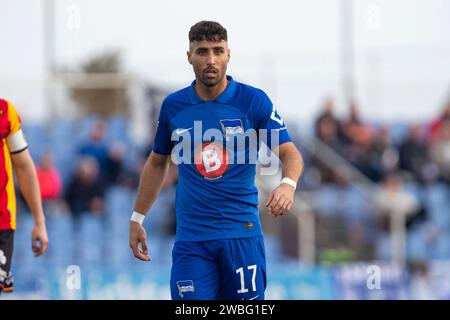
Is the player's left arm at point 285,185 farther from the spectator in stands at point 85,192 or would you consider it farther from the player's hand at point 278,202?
the spectator in stands at point 85,192

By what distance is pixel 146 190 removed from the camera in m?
7.62

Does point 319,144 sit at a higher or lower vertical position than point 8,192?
lower

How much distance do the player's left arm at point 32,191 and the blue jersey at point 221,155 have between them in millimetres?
1215

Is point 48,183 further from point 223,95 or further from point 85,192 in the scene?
point 223,95

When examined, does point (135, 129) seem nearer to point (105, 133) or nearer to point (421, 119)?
point (105, 133)

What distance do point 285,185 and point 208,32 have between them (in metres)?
1.14

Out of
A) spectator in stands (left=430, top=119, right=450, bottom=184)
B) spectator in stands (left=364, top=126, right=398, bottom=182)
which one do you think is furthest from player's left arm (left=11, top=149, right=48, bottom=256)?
spectator in stands (left=430, top=119, right=450, bottom=184)

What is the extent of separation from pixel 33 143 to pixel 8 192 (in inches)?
449

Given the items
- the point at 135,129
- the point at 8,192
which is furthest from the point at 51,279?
the point at 8,192

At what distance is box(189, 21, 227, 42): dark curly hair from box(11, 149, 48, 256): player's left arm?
168cm

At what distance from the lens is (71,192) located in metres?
16.8

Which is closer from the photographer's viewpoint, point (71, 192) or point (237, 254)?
point (237, 254)

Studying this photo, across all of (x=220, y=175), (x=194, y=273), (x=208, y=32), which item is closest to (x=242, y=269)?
(x=194, y=273)

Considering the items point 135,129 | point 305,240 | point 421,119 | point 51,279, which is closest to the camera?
point 51,279
